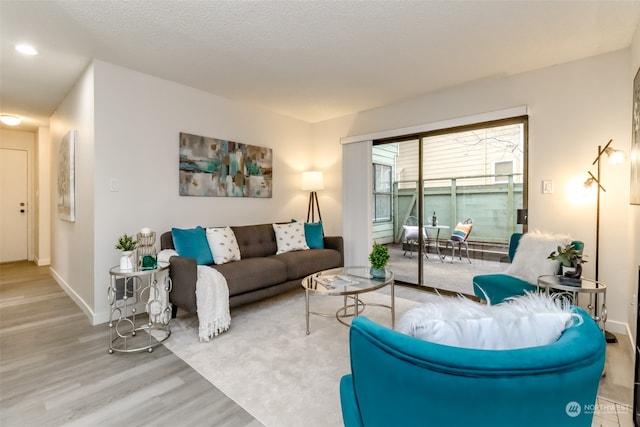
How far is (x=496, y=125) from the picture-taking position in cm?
349

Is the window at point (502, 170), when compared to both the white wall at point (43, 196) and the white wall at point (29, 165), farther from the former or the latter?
the white wall at point (29, 165)

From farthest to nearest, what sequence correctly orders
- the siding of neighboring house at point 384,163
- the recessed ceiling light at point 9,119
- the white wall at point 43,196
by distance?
the white wall at point 43,196 → the siding of neighboring house at point 384,163 → the recessed ceiling light at point 9,119

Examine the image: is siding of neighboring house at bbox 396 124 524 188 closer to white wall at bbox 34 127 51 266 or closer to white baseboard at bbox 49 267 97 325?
white baseboard at bbox 49 267 97 325

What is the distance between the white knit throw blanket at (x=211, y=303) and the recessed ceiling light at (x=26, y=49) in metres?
2.44

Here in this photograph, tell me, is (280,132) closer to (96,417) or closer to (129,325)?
(129,325)

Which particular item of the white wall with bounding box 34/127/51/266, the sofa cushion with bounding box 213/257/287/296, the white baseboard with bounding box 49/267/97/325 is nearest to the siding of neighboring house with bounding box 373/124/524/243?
the sofa cushion with bounding box 213/257/287/296

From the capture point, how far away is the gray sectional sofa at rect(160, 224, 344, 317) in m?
2.72

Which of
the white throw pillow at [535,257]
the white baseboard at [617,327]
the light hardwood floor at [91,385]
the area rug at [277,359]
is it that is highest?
the white throw pillow at [535,257]

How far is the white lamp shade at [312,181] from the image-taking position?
4.78 metres

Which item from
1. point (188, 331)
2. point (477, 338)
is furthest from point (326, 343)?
point (477, 338)

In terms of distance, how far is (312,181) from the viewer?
478cm

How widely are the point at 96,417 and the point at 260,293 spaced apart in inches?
65.5

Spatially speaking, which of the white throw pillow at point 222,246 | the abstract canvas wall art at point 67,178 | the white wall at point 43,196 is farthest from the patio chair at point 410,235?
the white wall at point 43,196

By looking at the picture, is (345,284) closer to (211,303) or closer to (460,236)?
(211,303)
